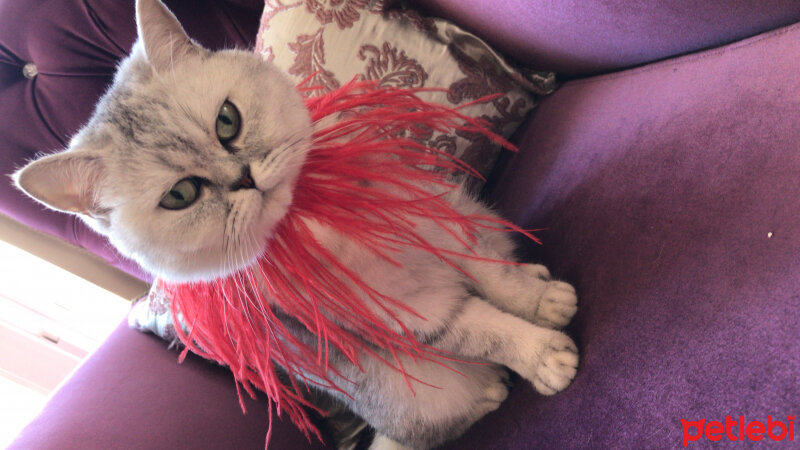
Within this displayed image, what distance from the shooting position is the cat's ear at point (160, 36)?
638 mm

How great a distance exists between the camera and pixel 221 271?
636mm

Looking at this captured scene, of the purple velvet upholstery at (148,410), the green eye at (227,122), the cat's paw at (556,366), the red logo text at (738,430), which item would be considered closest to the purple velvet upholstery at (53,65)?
the purple velvet upholstery at (148,410)

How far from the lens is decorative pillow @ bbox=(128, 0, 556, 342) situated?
96 cm

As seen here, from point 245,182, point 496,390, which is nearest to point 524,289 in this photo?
point 496,390

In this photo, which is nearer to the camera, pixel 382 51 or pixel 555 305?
pixel 555 305

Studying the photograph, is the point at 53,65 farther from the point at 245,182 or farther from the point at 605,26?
the point at 605,26

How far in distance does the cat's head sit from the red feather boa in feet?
0.23

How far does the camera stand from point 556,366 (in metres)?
0.66

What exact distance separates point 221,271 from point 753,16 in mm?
879

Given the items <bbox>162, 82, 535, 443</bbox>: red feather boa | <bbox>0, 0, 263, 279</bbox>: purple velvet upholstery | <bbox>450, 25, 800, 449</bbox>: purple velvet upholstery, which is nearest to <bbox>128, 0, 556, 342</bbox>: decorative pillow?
<bbox>162, 82, 535, 443</bbox>: red feather boa

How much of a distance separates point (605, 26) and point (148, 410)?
47.3 inches

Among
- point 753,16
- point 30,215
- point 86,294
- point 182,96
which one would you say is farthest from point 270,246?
point 86,294

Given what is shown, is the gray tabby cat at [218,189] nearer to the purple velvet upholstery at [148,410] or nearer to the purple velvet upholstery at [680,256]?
the purple velvet upholstery at [680,256]

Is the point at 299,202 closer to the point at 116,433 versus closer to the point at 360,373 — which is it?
the point at 360,373
